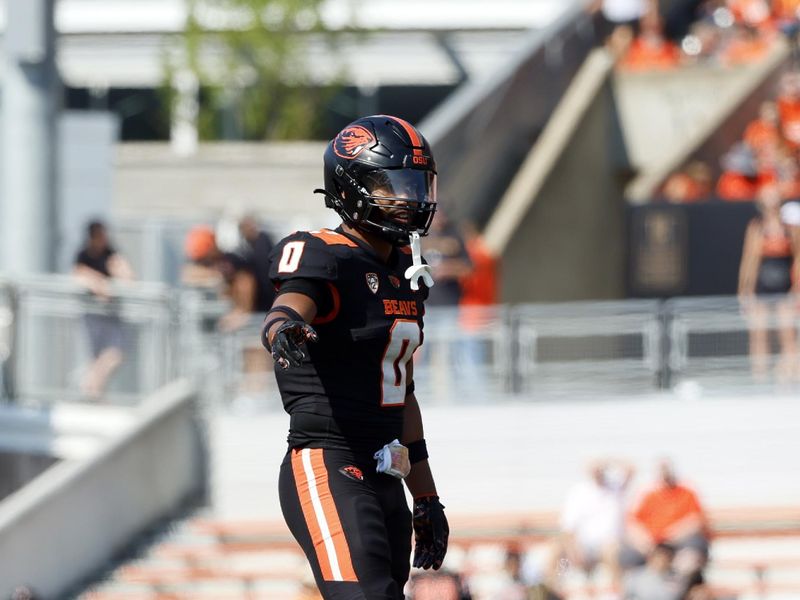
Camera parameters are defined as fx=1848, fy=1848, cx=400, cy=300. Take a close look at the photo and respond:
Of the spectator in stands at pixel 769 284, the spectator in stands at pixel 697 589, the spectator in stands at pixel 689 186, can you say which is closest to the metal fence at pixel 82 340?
the spectator in stands at pixel 769 284

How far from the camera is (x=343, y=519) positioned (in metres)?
5.38

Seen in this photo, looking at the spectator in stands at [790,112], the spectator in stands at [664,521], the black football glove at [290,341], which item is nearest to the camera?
the black football glove at [290,341]

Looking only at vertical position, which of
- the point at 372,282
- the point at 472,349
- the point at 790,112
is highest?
the point at 790,112

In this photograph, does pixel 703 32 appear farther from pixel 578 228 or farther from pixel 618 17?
pixel 578 228

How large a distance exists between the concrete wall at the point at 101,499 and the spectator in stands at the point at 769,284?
4.44 metres

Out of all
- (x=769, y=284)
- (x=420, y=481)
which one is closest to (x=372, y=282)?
(x=420, y=481)

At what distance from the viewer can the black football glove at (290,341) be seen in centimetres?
491

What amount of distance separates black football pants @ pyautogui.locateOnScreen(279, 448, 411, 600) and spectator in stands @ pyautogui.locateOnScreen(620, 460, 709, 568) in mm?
7048

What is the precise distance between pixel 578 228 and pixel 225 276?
16.4 ft

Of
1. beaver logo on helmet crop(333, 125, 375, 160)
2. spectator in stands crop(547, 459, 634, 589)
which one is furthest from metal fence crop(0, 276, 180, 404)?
beaver logo on helmet crop(333, 125, 375, 160)

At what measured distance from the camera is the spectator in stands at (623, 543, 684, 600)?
11.6 m

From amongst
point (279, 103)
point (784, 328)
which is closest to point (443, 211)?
point (784, 328)

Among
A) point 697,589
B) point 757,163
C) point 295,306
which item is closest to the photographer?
point 295,306

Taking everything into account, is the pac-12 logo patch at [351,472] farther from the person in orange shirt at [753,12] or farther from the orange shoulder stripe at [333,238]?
the person in orange shirt at [753,12]
